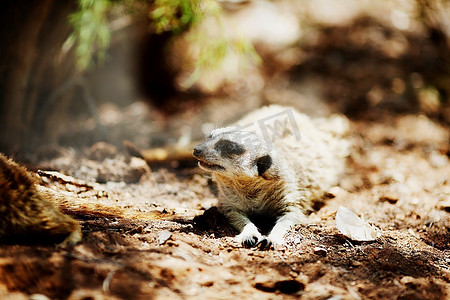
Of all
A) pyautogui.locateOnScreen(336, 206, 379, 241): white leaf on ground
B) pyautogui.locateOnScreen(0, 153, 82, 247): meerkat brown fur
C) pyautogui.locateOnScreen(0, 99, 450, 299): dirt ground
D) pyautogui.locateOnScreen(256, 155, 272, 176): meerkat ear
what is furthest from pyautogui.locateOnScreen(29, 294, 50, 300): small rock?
pyautogui.locateOnScreen(336, 206, 379, 241): white leaf on ground

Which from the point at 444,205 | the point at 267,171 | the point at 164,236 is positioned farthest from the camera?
the point at 444,205

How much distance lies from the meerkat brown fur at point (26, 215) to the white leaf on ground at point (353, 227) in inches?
83.7

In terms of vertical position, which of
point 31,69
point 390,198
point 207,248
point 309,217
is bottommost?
point 390,198

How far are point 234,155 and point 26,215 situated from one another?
1743mm

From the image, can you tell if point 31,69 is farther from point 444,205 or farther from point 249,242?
point 444,205

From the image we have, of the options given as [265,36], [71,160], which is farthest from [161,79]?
[71,160]

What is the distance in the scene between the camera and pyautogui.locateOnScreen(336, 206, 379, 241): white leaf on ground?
3.11m

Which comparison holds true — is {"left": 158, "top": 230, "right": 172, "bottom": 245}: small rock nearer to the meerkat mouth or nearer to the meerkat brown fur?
the meerkat brown fur

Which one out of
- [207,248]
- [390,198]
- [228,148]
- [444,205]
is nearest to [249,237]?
[207,248]

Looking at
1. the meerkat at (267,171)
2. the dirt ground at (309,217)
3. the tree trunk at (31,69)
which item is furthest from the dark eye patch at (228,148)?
the tree trunk at (31,69)

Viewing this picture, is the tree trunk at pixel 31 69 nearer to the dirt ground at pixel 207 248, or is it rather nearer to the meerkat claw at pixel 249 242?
the dirt ground at pixel 207 248

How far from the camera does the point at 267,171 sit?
3.47 metres

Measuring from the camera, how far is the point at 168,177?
15.3 feet

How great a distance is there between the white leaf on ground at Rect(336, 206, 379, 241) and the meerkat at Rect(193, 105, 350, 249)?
39 cm
